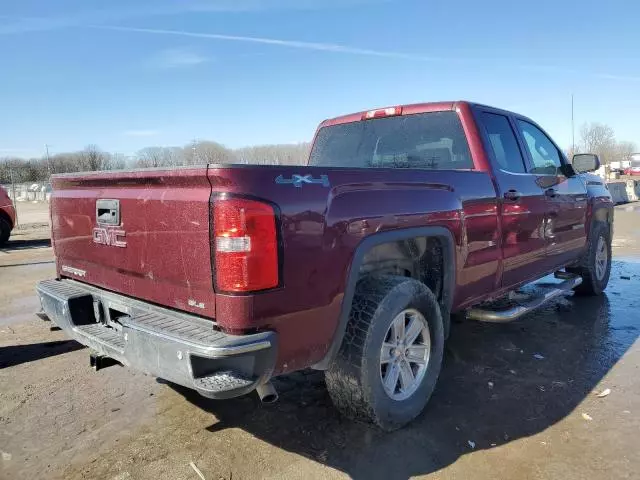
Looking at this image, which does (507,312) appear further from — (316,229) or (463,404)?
(316,229)

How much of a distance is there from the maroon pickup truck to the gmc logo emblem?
0.04 feet

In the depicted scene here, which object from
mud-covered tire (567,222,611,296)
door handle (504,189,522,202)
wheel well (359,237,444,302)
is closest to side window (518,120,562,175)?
door handle (504,189,522,202)

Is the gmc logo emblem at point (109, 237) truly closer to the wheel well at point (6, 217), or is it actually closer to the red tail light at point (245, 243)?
the red tail light at point (245, 243)

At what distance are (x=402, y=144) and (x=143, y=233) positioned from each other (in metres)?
2.42

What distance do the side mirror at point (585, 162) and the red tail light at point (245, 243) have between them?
421cm

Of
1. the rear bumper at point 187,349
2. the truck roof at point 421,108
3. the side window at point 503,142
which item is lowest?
the rear bumper at point 187,349

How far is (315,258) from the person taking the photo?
2447mm

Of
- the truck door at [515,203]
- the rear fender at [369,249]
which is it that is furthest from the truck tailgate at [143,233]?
the truck door at [515,203]

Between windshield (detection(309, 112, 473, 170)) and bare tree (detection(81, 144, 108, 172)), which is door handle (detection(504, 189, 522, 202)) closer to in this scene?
windshield (detection(309, 112, 473, 170))

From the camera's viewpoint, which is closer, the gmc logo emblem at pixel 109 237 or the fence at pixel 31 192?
the gmc logo emblem at pixel 109 237

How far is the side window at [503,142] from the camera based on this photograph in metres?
4.16

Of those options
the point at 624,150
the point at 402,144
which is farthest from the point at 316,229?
the point at 624,150

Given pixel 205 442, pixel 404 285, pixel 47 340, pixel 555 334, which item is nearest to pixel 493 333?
pixel 555 334

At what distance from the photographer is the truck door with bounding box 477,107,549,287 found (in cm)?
402
